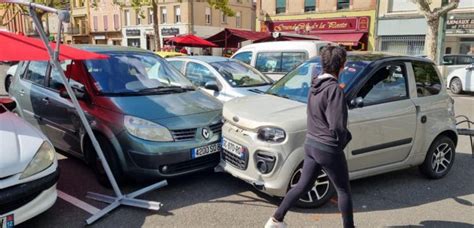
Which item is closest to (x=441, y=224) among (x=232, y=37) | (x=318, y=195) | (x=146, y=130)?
(x=318, y=195)

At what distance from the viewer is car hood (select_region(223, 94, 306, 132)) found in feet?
12.1

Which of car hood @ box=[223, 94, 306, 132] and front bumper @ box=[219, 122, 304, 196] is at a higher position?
car hood @ box=[223, 94, 306, 132]

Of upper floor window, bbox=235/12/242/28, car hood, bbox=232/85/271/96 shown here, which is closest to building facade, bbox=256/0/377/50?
upper floor window, bbox=235/12/242/28

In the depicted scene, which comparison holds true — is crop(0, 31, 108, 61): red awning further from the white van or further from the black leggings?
the white van

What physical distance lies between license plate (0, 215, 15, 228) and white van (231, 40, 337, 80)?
661 centimetres

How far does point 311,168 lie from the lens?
3125mm

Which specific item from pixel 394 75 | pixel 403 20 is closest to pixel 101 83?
pixel 394 75

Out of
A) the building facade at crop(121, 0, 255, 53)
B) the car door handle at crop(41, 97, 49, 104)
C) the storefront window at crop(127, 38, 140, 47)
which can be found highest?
the building facade at crop(121, 0, 255, 53)

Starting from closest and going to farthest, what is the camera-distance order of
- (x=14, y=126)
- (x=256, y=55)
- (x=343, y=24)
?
(x=14, y=126), (x=256, y=55), (x=343, y=24)

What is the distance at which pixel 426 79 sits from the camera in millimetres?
4754

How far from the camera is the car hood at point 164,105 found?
4.25 m

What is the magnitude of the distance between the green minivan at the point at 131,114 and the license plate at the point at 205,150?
11mm

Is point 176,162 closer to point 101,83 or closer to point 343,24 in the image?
point 101,83

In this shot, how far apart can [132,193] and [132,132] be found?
0.66 metres
